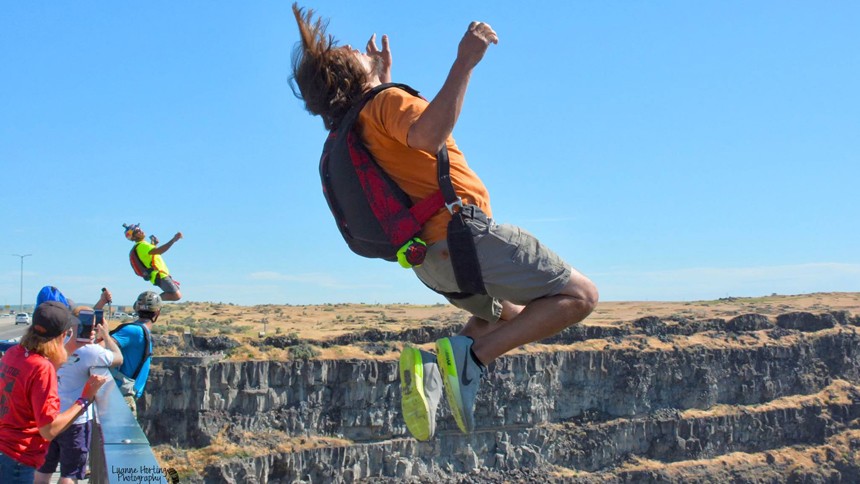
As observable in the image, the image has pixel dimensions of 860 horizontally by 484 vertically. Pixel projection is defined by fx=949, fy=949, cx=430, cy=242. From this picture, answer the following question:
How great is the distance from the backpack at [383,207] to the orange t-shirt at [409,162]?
37mm

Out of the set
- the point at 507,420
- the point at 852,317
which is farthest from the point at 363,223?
the point at 852,317

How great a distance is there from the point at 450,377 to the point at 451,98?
1.33m

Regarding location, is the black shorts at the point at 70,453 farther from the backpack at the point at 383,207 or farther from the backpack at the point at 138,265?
the backpack at the point at 138,265

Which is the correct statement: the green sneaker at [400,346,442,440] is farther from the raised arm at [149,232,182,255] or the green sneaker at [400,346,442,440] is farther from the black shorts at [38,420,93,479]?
the raised arm at [149,232,182,255]

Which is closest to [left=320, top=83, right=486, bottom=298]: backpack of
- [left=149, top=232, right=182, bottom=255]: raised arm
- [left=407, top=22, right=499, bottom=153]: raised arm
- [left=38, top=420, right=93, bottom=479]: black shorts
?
[left=407, top=22, right=499, bottom=153]: raised arm

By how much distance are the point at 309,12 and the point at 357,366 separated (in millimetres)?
62698

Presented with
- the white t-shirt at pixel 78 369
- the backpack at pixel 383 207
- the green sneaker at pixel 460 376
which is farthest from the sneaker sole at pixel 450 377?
the white t-shirt at pixel 78 369

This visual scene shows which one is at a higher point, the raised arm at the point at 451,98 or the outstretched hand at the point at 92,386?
the raised arm at the point at 451,98

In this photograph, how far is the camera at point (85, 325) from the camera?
8.07 metres

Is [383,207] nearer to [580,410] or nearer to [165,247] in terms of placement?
[165,247]

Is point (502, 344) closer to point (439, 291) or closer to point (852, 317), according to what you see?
point (439, 291)

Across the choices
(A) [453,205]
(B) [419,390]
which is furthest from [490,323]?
(A) [453,205]

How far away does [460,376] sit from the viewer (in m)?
4.55

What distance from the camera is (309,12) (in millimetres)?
4945
